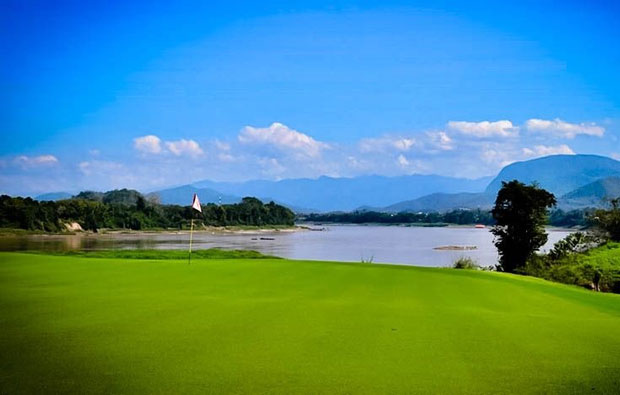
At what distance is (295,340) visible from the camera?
7.99m

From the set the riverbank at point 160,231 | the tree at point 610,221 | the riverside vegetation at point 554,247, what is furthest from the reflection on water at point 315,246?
the tree at point 610,221

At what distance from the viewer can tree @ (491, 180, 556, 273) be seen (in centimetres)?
3978

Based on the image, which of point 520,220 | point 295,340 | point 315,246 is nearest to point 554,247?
point 520,220

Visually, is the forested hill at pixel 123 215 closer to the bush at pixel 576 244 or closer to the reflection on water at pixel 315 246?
the reflection on water at pixel 315 246

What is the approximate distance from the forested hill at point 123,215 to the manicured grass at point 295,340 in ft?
247

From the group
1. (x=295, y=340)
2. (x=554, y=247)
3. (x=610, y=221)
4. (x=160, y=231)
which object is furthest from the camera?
(x=160, y=231)

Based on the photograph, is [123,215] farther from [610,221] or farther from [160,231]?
[610,221]

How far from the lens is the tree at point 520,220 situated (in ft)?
131

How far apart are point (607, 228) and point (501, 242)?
7.85 metres

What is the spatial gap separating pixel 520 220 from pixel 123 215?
11057 cm

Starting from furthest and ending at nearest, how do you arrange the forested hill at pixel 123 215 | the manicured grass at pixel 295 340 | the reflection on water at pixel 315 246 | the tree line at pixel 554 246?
the forested hill at pixel 123 215, the reflection on water at pixel 315 246, the tree line at pixel 554 246, the manicured grass at pixel 295 340

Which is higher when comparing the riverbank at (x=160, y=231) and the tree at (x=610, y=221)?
the tree at (x=610, y=221)

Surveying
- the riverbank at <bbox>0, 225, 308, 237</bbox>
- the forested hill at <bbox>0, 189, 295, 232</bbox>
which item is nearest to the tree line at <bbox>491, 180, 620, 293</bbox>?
the forested hill at <bbox>0, 189, 295, 232</bbox>

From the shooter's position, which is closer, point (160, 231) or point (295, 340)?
point (295, 340)
